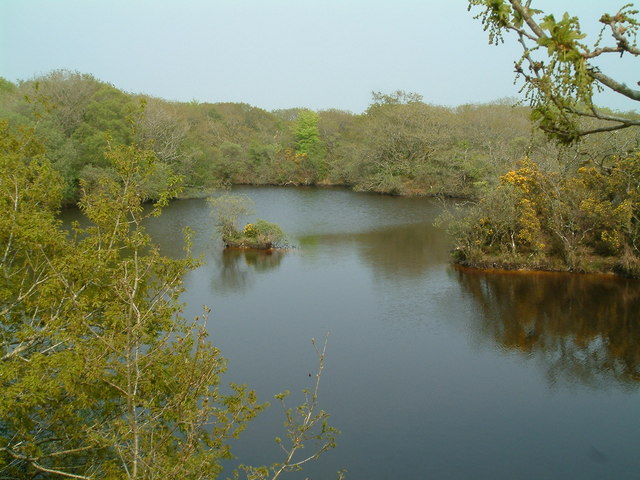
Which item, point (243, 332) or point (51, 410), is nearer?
point (51, 410)

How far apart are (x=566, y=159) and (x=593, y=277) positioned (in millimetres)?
5530

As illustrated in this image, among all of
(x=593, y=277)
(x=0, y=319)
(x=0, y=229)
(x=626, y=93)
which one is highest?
(x=626, y=93)

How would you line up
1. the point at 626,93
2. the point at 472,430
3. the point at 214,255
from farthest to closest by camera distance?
the point at 214,255
the point at 472,430
the point at 626,93

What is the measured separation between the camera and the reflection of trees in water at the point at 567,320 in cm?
1420

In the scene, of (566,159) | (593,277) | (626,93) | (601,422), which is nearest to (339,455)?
(601,422)

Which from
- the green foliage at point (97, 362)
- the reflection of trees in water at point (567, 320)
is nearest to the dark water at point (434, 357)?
the reflection of trees in water at point (567, 320)

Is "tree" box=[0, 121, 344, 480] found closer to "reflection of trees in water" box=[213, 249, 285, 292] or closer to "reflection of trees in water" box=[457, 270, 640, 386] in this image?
"reflection of trees in water" box=[457, 270, 640, 386]

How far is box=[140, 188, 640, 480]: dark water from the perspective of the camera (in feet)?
34.9

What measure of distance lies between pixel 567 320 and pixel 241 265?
13.0 metres

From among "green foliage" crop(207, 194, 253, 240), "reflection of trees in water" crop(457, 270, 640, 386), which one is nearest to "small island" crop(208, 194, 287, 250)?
"green foliage" crop(207, 194, 253, 240)

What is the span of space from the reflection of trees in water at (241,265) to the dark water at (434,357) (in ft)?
0.26

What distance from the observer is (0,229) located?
23.7ft

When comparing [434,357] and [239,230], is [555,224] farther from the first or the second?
[239,230]

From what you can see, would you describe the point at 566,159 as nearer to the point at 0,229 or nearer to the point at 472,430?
the point at 472,430
